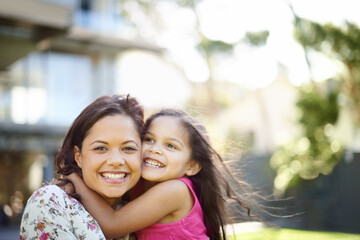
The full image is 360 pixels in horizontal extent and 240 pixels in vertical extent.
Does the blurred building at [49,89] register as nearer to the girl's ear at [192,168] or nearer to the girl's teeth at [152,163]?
the girl's ear at [192,168]

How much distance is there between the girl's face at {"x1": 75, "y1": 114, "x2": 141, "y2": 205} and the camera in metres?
2.19

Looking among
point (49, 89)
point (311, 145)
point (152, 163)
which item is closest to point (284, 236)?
point (311, 145)

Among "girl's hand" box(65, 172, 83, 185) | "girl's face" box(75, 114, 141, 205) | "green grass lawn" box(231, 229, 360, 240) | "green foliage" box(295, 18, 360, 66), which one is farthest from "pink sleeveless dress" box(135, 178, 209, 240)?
"green foliage" box(295, 18, 360, 66)

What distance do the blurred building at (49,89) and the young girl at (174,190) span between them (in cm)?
1340

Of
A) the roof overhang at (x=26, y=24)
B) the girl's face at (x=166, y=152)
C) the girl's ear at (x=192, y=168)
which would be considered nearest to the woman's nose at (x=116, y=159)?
the girl's face at (x=166, y=152)

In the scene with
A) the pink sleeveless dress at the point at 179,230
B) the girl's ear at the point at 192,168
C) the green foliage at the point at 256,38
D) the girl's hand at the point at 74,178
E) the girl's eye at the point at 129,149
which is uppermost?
the green foliage at the point at 256,38

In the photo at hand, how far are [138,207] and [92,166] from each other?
12.5 inches

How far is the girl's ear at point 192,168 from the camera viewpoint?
2.69 metres

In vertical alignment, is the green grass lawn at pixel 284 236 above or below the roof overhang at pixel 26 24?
below

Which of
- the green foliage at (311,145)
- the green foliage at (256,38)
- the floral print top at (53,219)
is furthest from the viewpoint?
the green foliage at (256,38)

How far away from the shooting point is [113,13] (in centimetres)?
2005

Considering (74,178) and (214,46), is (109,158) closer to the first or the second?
(74,178)

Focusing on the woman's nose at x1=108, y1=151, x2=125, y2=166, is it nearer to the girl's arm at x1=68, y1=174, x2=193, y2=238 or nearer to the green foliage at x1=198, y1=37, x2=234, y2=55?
the girl's arm at x1=68, y1=174, x2=193, y2=238

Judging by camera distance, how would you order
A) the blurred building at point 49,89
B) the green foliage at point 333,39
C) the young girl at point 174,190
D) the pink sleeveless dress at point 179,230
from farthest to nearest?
the blurred building at point 49,89, the green foliage at point 333,39, the pink sleeveless dress at point 179,230, the young girl at point 174,190
